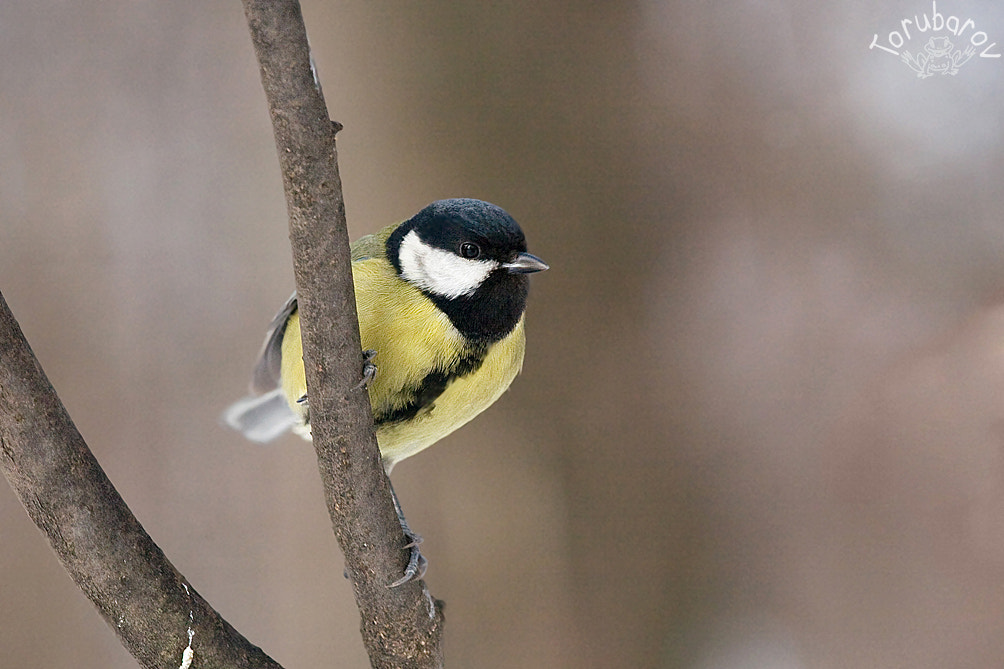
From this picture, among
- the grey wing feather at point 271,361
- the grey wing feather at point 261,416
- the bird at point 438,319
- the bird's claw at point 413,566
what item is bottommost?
the grey wing feather at point 261,416

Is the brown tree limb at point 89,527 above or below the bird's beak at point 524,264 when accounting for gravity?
below

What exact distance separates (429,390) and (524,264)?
0.50 feet

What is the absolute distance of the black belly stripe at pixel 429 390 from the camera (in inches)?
32.7

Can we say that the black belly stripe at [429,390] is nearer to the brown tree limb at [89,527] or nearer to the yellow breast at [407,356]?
the yellow breast at [407,356]

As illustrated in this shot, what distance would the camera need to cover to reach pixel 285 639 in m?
1.47

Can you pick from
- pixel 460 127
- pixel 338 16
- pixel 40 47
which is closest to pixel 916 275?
pixel 460 127

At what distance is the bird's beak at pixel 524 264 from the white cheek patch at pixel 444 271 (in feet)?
0.05

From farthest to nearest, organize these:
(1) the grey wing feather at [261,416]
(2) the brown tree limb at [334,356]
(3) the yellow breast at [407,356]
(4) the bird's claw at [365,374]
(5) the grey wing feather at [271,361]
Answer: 1. (1) the grey wing feather at [261,416]
2. (5) the grey wing feather at [271,361]
3. (3) the yellow breast at [407,356]
4. (4) the bird's claw at [365,374]
5. (2) the brown tree limb at [334,356]

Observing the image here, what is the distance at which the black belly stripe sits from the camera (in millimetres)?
830

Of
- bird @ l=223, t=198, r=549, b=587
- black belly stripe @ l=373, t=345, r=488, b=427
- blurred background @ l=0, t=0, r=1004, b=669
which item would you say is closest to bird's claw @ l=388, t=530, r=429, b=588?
bird @ l=223, t=198, r=549, b=587

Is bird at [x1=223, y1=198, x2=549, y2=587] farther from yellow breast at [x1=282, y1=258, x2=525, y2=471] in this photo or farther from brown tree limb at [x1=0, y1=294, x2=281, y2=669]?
brown tree limb at [x1=0, y1=294, x2=281, y2=669]

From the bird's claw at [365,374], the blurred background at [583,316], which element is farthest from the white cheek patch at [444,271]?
the blurred background at [583,316]

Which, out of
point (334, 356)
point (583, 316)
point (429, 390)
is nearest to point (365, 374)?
point (334, 356)

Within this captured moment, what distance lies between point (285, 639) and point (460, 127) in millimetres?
922
